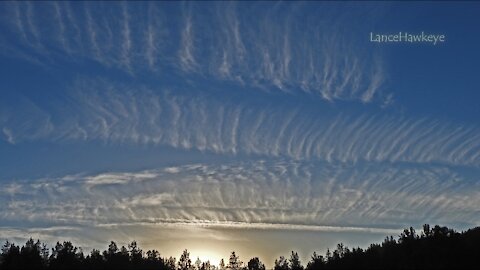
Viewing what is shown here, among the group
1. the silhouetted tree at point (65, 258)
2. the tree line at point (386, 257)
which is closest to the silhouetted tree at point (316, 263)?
the tree line at point (386, 257)

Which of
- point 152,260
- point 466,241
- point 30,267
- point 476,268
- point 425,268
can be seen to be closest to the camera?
point 476,268

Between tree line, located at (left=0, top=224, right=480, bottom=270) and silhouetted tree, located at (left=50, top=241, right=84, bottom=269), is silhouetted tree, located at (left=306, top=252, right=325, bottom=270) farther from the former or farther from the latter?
silhouetted tree, located at (left=50, top=241, right=84, bottom=269)

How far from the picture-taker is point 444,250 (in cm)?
11694

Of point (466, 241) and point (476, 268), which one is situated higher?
point (466, 241)

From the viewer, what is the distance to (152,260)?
7687 inches

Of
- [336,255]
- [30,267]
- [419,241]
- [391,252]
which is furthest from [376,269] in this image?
[30,267]

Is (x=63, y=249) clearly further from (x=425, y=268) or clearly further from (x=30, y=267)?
(x=425, y=268)

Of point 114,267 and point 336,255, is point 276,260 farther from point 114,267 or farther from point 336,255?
point 114,267

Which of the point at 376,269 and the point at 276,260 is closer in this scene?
the point at 376,269

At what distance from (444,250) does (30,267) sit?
99897mm

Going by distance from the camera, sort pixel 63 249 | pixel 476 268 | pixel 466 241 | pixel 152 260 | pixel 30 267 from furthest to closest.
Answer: pixel 152 260, pixel 63 249, pixel 30 267, pixel 466 241, pixel 476 268

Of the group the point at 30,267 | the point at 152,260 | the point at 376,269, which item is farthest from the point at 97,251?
the point at 376,269

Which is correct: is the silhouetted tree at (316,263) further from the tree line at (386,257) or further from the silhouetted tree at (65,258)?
the silhouetted tree at (65,258)

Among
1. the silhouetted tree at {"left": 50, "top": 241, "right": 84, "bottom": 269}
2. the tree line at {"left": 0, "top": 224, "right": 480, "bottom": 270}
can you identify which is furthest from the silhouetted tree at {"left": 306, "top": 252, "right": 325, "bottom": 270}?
the silhouetted tree at {"left": 50, "top": 241, "right": 84, "bottom": 269}
